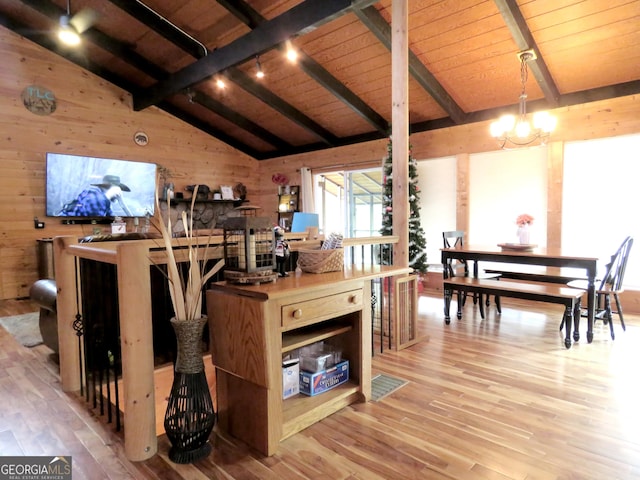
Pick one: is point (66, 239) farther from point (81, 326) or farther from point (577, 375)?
point (577, 375)

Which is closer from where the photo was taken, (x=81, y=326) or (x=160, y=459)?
(x=160, y=459)

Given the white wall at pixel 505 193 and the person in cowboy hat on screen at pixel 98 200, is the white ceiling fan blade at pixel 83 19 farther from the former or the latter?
the white wall at pixel 505 193

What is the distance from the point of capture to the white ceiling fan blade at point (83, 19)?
4.65m

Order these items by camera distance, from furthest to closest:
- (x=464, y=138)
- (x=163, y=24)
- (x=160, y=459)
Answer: (x=464, y=138) → (x=163, y=24) → (x=160, y=459)

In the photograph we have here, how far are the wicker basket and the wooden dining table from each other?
7.51ft

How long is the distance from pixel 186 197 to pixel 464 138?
4.78m

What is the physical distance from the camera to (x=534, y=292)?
3459 millimetres

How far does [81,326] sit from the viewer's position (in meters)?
2.50

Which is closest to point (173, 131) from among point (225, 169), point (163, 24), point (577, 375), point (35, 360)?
point (225, 169)

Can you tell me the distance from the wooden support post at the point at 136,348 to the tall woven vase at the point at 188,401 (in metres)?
0.12

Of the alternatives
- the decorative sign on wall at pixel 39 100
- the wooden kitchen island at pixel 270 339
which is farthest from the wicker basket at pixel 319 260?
the decorative sign on wall at pixel 39 100

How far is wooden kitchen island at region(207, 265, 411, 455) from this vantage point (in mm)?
1762

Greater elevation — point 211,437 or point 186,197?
point 186,197

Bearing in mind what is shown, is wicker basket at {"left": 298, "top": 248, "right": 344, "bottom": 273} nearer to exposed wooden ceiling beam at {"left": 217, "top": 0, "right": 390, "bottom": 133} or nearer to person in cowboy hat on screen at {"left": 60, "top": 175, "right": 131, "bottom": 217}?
exposed wooden ceiling beam at {"left": 217, "top": 0, "right": 390, "bottom": 133}
